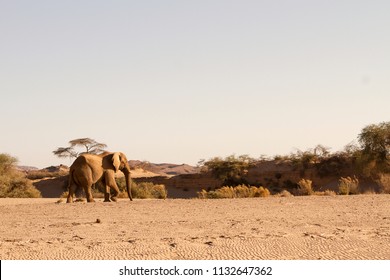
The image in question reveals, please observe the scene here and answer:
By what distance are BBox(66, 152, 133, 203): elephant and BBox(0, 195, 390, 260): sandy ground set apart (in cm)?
271

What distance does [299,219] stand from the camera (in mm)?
12273

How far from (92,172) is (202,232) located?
9780mm

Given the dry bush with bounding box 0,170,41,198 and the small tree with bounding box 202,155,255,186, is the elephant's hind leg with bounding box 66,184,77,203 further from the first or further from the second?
the small tree with bounding box 202,155,255,186

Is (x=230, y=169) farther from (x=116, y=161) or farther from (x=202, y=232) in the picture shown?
(x=202, y=232)

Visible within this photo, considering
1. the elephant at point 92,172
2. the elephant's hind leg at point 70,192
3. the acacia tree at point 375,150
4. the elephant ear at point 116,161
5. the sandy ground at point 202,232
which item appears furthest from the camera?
the acacia tree at point 375,150

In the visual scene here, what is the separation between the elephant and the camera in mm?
19016

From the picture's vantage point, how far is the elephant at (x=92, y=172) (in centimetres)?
1902

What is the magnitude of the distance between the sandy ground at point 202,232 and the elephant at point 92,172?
2.71 m

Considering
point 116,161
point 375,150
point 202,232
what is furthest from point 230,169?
point 202,232

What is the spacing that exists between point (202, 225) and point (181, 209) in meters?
4.32

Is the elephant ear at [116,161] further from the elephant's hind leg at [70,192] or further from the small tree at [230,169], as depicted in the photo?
the small tree at [230,169]

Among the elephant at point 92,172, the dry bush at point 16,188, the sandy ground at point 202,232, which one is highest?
the elephant at point 92,172

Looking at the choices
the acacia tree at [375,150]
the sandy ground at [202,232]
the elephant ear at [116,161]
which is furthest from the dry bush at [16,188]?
the acacia tree at [375,150]

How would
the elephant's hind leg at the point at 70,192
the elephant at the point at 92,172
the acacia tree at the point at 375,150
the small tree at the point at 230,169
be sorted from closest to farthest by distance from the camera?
1. the elephant at the point at 92,172
2. the elephant's hind leg at the point at 70,192
3. the acacia tree at the point at 375,150
4. the small tree at the point at 230,169
